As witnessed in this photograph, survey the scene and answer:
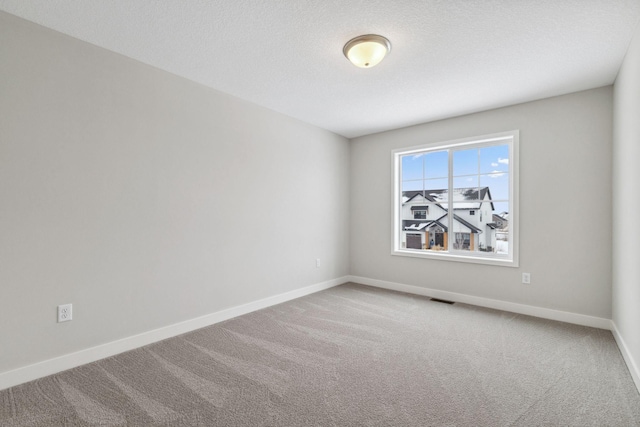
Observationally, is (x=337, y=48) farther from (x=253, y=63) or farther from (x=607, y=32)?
(x=607, y=32)

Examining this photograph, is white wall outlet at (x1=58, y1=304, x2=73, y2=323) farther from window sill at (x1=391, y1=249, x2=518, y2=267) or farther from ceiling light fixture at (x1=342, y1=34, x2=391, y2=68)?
window sill at (x1=391, y1=249, x2=518, y2=267)

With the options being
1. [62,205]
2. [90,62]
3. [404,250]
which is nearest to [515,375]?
[404,250]

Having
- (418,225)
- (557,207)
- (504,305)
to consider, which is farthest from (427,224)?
(557,207)

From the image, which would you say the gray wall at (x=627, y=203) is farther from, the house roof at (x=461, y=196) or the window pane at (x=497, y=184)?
the house roof at (x=461, y=196)

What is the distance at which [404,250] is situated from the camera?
4.72 metres

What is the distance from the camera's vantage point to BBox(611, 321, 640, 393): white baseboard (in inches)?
82.0

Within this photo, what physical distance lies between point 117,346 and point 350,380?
6.38ft

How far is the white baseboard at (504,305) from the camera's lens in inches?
125

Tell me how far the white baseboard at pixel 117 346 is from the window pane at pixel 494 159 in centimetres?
321

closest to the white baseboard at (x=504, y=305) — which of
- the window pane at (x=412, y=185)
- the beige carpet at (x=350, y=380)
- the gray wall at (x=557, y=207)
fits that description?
the gray wall at (x=557, y=207)

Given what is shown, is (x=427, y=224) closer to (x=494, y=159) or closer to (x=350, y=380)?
(x=494, y=159)

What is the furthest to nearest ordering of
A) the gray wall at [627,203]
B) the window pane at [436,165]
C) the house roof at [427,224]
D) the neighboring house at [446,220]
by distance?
the window pane at [436,165] < the house roof at [427,224] < the neighboring house at [446,220] < the gray wall at [627,203]

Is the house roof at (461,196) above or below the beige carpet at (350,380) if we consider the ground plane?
above

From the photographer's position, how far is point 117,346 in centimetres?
253
